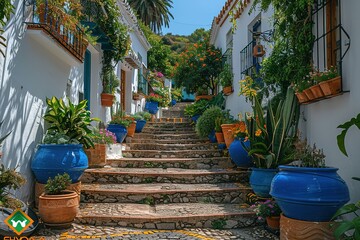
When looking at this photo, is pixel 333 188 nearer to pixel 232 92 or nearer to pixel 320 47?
pixel 320 47

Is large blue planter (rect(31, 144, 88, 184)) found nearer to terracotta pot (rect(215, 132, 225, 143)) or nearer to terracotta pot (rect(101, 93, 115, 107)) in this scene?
terracotta pot (rect(101, 93, 115, 107))

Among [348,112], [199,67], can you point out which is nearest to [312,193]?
[348,112]

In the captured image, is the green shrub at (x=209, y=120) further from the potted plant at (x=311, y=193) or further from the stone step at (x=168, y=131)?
the potted plant at (x=311, y=193)

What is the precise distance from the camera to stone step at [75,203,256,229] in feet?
14.4

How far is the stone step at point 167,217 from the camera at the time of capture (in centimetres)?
439

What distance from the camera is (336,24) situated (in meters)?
3.75

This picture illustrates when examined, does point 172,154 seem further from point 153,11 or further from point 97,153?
point 153,11

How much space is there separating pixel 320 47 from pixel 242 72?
3635 mm

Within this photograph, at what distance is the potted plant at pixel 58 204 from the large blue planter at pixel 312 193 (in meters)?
2.52

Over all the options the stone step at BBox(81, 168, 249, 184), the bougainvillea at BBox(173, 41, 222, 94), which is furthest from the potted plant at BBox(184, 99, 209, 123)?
the stone step at BBox(81, 168, 249, 184)

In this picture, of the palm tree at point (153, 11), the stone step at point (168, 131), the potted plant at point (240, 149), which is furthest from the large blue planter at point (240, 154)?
the palm tree at point (153, 11)

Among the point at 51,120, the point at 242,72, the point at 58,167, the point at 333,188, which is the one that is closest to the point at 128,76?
the point at 242,72

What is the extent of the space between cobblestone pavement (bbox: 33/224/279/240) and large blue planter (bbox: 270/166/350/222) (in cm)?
105

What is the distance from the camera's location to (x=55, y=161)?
4492 mm
